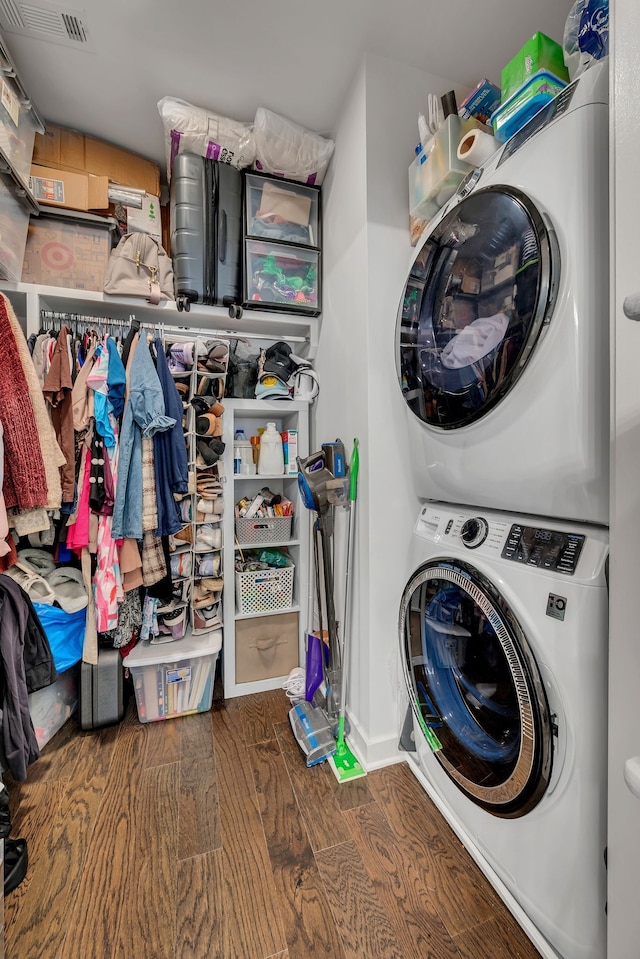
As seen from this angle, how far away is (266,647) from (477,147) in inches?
81.9

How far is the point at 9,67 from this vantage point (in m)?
1.39

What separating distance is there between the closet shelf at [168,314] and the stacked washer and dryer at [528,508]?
3.15 ft

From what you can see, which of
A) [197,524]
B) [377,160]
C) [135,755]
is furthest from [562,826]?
[377,160]

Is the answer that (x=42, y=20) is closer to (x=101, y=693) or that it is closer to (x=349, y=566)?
(x=349, y=566)

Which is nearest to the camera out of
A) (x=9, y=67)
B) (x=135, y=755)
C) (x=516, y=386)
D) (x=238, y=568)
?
(x=516, y=386)

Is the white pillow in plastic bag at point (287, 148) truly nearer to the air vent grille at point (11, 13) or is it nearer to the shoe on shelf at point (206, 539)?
the air vent grille at point (11, 13)

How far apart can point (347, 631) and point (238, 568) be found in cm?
69

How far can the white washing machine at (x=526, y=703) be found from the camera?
74cm

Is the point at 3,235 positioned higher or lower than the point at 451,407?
higher

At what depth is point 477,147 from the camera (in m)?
1.06

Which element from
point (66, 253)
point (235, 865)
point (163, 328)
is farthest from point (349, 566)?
point (66, 253)

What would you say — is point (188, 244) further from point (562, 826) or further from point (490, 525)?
point (562, 826)

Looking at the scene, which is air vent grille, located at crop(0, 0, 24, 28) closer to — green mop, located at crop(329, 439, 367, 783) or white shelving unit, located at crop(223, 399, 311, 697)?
white shelving unit, located at crop(223, 399, 311, 697)

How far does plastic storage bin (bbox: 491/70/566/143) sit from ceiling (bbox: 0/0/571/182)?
65 centimetres
